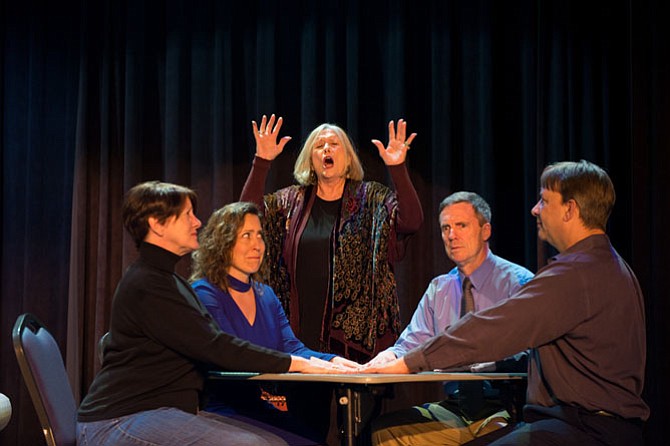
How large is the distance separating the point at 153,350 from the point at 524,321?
1089 mm

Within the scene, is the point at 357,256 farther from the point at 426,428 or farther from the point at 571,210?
the point at 571,210

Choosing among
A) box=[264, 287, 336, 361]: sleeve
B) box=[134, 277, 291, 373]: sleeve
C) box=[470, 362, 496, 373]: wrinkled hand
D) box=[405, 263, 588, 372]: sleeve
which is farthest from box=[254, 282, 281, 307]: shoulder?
box=[405, 263, 588, 372]: sleeve

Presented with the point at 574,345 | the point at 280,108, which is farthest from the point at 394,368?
the point at 280,108

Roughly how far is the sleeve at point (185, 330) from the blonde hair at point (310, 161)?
134 centimetres

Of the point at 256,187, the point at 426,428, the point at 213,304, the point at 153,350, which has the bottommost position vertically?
the point at 426,428

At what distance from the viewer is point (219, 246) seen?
290 cm

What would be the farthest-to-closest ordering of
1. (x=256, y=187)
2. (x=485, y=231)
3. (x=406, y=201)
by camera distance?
(x=256, y=187) → (x=406, y=201) → (x=485, y=231)

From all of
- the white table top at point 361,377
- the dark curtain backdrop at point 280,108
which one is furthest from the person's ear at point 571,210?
the dark curtain backdrop at point 280,108

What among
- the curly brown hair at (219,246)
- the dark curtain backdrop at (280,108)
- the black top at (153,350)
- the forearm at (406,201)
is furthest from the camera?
the dark curtain backdrop at (280,108)

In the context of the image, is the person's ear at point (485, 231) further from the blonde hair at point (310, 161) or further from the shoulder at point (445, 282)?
the blonde hair at point (310, 161)

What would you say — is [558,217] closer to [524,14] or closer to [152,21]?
[524,14]

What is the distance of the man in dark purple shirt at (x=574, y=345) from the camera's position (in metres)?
2.16

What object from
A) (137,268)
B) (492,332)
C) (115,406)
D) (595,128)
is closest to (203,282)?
(137,268)

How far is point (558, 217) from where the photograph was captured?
2.35 m
